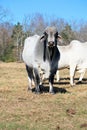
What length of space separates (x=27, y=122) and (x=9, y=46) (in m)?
57.1

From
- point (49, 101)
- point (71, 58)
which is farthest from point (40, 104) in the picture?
point (71, 58)

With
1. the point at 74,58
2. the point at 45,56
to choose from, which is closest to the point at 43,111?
the point at 45,56

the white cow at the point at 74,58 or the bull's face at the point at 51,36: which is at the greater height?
the bull's face at the point at 51,36

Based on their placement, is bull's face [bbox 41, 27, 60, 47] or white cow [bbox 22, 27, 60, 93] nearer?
bull's face [bbox 41, 27, 60, 47]

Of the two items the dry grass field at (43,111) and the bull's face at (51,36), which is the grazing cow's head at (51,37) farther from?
the dry grass field at (43,111)

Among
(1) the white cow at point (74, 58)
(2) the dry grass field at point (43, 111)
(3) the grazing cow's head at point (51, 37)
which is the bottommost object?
(1) the white cow at point (74, 58)

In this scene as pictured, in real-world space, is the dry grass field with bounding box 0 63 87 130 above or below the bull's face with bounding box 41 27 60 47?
below

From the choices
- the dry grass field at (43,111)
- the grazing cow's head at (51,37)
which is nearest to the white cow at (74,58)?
the dry grass field at (43,111)

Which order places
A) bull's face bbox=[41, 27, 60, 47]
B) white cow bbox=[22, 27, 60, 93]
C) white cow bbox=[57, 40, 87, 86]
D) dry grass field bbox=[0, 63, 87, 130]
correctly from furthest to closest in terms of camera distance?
white cow bbox=[57, 40, 87, 86], white cow bbox=[22, 27, 60, 93], bull's face bbox=[41, 27, 60, 47], dry grass field bbox=[0, 63, 87, 130]

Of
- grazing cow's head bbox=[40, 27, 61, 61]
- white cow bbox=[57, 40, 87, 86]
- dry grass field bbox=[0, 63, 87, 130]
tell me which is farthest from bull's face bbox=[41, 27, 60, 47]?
white cow bbox=[57, 40, 87, 86]

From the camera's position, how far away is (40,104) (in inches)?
356

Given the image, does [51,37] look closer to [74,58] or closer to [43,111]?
[43,111]

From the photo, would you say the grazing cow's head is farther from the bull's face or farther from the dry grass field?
the dry grass field

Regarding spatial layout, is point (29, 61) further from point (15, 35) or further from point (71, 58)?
point (15, 35)
